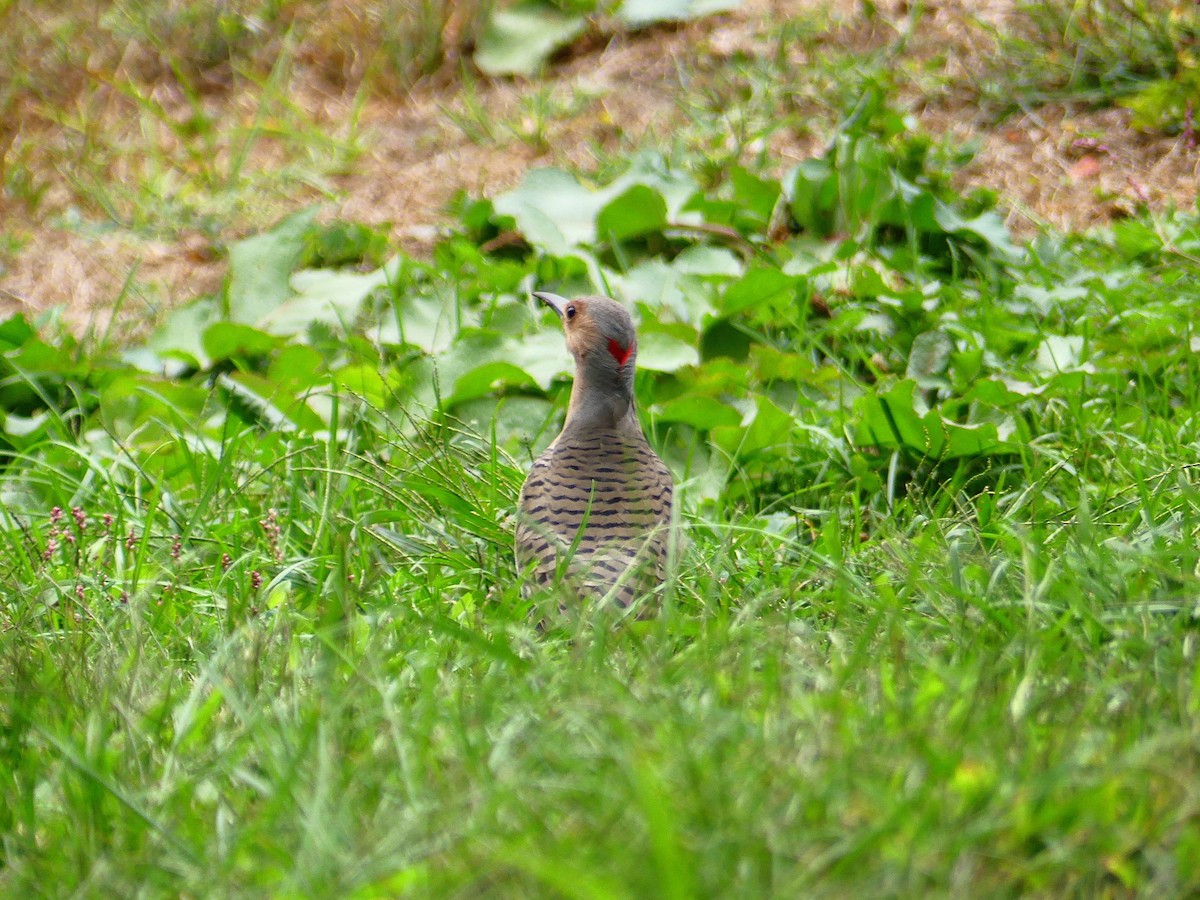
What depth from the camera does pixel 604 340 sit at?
12.4 feet

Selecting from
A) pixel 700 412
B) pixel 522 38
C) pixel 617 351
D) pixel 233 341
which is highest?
pixel 522 38

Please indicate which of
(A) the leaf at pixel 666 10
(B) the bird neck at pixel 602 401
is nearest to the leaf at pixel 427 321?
(B) the bird neck at pixel 602 401

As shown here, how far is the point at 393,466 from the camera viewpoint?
406 cm

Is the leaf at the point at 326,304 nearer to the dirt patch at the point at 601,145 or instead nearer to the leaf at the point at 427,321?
the leaf at the point at 427,321

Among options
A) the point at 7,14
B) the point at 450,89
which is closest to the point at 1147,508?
the point at 450,89

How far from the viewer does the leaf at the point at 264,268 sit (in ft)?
17.2

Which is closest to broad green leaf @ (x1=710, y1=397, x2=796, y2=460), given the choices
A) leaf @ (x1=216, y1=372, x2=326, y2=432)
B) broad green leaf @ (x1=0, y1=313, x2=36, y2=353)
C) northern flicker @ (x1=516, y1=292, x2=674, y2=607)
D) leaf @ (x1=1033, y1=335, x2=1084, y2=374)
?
northern flicker @ (x1=516, y1=292, x2=674, y2=607)

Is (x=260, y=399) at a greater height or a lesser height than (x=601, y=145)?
lesser

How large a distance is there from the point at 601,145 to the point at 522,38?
1098 mm

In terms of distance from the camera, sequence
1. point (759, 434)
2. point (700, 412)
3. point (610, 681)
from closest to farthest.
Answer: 1. point (610, 681)
2. point (759, 434)
3. point (700, 412)

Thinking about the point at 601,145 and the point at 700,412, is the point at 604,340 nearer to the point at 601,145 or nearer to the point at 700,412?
the point at 700,412

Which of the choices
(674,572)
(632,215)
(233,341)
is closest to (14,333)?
(233,341)

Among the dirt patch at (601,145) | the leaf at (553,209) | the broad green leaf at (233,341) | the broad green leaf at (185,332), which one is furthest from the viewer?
the dirt patch at (601,145)

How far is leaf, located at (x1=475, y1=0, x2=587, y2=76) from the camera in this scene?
7.09m
